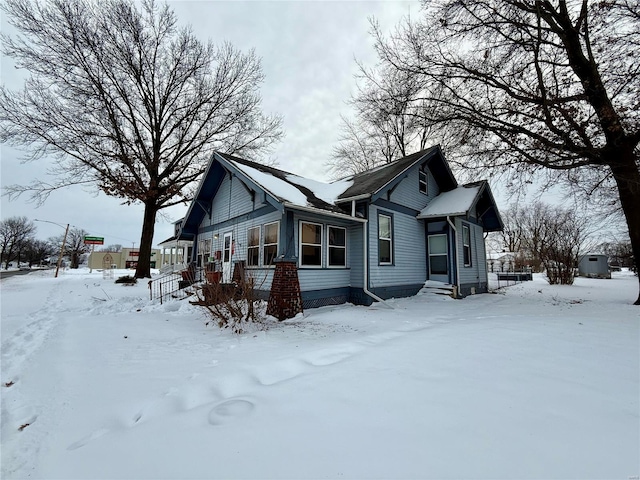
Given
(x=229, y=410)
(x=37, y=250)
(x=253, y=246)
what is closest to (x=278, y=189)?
(x=253, y=246)

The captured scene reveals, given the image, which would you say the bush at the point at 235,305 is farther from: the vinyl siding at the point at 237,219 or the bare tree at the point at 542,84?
the bare tree at the point at 542,84

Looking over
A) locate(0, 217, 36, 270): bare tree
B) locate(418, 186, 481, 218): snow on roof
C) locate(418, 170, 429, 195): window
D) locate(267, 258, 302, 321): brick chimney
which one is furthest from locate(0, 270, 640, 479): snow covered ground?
locate(0, 217, 36, 270): bare tree

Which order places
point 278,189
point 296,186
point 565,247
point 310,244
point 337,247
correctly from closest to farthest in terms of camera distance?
point 278,189 → point 310,244 → point 337,247 → point 296,186 → point 565,247

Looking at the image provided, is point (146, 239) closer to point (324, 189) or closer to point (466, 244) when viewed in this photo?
point (324, 189)

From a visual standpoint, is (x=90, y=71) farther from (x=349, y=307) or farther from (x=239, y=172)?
(x=349, y=307)

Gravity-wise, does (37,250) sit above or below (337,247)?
above

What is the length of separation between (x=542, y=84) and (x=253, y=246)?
427 inches

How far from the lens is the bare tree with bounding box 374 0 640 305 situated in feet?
28.1

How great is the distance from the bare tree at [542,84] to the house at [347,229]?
2574mm

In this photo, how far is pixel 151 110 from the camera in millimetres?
18031

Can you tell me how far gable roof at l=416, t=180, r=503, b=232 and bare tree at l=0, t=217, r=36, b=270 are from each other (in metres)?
83.4

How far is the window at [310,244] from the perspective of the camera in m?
9.16

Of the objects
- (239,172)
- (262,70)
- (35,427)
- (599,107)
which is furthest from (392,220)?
(262,70)

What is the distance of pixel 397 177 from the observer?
10633 mm
